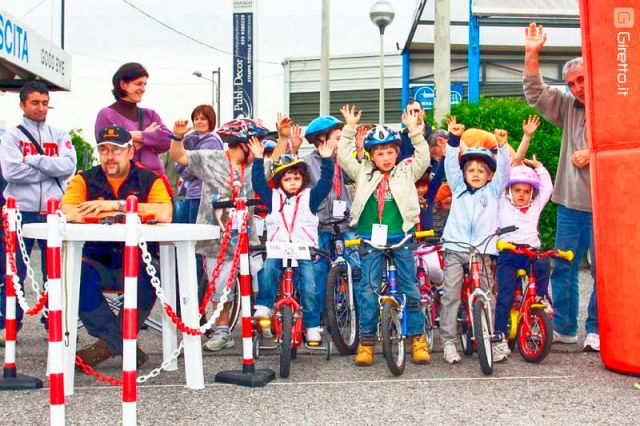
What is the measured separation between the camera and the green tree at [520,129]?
40.8 feet

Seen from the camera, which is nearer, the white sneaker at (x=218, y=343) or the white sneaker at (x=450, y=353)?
the white sneaker at (x=450, y=353)

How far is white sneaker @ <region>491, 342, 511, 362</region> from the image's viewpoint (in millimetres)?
6438

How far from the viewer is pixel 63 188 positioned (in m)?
7.75

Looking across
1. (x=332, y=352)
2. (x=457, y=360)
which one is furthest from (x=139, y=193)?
(x=457, y=360)

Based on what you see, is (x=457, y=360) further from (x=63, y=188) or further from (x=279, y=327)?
(x=63, y=188)

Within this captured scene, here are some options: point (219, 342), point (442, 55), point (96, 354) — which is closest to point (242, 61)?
point (442, 55)

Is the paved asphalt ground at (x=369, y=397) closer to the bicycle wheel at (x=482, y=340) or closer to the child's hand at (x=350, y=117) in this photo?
the bicycle wheel at (x=482, y=340)

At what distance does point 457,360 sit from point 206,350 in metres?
2.00

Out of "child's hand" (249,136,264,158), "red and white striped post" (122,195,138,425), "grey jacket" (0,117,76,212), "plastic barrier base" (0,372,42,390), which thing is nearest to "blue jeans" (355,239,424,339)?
"child's hand" (249,136,264,158)

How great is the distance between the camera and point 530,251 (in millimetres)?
6566

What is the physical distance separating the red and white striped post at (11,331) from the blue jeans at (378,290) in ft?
7.47

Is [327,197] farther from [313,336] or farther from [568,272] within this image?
[568,272]

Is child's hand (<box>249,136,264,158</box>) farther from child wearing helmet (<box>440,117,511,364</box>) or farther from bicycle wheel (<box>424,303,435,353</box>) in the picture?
bicycle wheel (<box>424,303,435,353</box>)

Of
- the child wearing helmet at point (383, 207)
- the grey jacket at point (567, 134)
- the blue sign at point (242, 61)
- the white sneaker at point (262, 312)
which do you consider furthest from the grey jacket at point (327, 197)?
the blue sign at point (242, 61)
